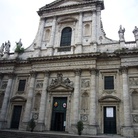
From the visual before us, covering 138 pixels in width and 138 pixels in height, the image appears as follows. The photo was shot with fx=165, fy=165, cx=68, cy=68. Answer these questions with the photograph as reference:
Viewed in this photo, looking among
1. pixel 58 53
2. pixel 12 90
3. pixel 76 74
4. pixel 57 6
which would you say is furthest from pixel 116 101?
pixel 57 6

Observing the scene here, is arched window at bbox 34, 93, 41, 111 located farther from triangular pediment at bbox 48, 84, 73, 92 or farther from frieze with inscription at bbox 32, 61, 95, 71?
frieze with inscription at bbox 32, 61, 95, 71

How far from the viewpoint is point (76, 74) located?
712 inches

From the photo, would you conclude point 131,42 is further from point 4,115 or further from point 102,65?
point 4,115

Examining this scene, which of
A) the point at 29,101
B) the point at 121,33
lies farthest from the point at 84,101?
the point at 121,33

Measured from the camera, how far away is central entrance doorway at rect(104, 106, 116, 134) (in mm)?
15664

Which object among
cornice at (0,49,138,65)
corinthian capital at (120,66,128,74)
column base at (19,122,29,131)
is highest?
cornice at (0,49,138,65)

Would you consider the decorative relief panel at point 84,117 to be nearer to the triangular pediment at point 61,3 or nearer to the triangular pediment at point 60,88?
the triangular pediment at point 60,88

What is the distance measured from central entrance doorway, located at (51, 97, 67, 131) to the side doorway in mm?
4203

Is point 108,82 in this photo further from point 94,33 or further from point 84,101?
point 94,33

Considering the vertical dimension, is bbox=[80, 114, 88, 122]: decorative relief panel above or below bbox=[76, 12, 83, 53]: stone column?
below

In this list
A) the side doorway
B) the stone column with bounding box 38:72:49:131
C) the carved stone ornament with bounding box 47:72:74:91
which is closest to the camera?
the stone column with bounding box 38:72:49:131

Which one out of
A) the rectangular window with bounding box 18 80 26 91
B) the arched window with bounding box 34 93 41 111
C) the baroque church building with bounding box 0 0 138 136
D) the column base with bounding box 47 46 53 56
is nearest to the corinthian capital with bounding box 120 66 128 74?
the baroque church building with bounding box 0 0 138 136

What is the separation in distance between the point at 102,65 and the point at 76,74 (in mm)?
2994

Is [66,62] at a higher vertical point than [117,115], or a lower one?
higher
